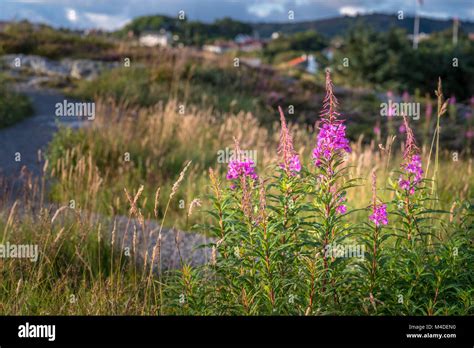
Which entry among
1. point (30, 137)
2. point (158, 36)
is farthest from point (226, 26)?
point (30, 137)

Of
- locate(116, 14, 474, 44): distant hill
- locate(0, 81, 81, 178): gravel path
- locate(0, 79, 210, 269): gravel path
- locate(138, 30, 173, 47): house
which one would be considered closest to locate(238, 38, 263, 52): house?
locate(116, 14, 474, 44): distant hill

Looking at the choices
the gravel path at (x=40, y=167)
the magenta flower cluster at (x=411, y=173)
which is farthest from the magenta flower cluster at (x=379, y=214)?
the gravel path at (x=40, y=167)

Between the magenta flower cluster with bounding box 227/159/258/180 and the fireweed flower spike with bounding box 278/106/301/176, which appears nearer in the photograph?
the fireweed flower spike with bounding box 278/106/301/176

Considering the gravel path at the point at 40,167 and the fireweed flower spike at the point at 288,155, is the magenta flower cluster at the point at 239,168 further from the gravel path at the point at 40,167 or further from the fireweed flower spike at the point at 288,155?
the gravel path at the point at 40,167

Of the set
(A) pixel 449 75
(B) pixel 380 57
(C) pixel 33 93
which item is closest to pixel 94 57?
(C) pixel 33 93

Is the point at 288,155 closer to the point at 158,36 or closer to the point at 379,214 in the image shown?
the point at 379,214

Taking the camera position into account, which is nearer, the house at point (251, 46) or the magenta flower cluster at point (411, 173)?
the magenta flower cluster at point (411, 173)

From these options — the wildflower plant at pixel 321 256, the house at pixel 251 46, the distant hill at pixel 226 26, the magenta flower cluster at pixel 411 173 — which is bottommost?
the wildflower plant at pixel 321 256

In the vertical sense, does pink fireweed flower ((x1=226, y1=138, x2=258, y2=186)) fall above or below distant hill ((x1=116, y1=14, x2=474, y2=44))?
below

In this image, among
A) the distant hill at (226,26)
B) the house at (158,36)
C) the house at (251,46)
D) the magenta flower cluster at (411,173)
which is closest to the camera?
the magenta flower cluster at (411,173)

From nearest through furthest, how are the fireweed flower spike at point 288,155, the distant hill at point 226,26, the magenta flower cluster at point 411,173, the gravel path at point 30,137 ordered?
the fireweed flower spike at point 288,155 → the magenta flower cluster at point 411,173 → the gravel path at point 30,137 → the distant hill at point 226,26

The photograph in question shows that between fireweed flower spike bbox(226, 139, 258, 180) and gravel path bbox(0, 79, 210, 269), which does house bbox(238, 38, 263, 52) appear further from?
fireweed flower spike bbox(226, 139, 258, 180)

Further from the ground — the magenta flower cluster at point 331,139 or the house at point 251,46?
the house at point 251,46

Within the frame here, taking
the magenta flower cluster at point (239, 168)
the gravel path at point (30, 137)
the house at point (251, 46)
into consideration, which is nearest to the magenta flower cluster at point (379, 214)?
the magenta flower cluster at point (239, 168)
